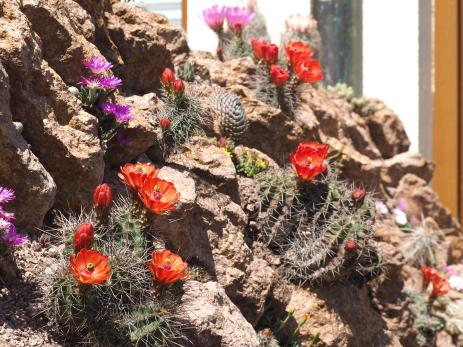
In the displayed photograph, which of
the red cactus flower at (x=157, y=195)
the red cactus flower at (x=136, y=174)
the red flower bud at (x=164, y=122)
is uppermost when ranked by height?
the red flower bud at (x=164, y=122)

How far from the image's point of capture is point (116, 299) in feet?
10.4

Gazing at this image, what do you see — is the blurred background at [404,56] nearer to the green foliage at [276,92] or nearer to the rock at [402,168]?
the rock at [402,168]

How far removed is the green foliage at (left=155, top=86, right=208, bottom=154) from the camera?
4359 mm

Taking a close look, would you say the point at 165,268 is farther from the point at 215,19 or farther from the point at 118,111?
the point at 215,19

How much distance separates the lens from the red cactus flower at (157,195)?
322cm

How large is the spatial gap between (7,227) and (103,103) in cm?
97

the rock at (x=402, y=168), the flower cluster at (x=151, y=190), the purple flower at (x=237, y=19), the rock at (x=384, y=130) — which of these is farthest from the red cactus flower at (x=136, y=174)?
the rock at (x=384, y=130)

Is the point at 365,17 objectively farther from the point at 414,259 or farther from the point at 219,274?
the point at 219,274

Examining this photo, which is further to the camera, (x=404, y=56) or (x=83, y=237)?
(x=404, y=56)

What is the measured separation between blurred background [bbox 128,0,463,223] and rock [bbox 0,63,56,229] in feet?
16.2

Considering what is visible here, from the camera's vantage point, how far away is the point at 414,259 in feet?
20.9

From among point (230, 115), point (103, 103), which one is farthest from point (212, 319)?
point (230, 115)

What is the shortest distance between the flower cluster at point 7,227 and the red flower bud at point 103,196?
0.95 feet

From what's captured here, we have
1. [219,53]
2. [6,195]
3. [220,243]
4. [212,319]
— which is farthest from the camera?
[219,53]
